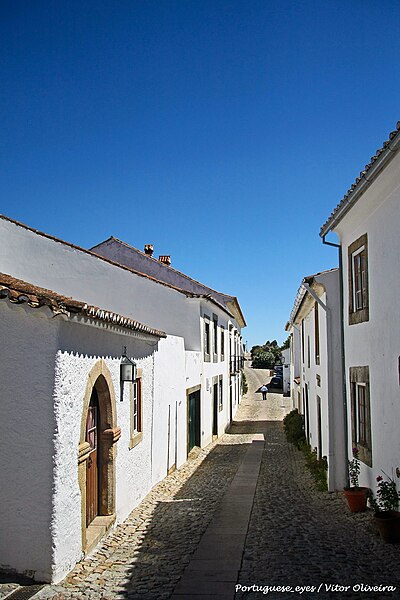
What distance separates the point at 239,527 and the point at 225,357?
18.9m

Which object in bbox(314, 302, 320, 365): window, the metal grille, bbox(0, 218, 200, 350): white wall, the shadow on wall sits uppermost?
bbox(0, 218, 200, 350): white wall

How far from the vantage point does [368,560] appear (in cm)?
704

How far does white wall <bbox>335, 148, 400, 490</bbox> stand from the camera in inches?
306

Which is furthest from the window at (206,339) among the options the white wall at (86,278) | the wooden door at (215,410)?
the wooden door at (215,410)

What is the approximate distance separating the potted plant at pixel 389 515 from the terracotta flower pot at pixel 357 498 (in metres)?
1.21

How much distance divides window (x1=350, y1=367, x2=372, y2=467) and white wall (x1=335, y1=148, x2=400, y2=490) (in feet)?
0.69

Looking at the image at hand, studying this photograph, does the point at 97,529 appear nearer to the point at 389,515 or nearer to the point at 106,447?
the point at 106,447

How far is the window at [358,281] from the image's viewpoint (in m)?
9.62

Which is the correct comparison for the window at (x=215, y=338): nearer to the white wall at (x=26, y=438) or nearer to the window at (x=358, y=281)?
the window at (x=358, y=281)

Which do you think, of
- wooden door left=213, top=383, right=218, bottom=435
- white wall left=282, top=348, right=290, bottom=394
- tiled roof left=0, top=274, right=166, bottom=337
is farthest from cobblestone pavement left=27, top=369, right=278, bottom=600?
white wall left=282, top=348, right=290, bottom=394

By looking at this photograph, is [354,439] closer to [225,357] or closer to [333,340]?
[333,340]

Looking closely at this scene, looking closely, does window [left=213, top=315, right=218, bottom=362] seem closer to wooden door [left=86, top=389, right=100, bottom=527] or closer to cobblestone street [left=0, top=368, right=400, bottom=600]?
cobblestone street [left=0, top=368, right=400, bottom=600]

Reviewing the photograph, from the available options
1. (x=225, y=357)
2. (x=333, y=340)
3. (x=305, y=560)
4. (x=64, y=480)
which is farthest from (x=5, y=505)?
(x=225, y=357)

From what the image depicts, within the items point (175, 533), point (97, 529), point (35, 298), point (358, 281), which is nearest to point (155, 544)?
point (175, 533)
